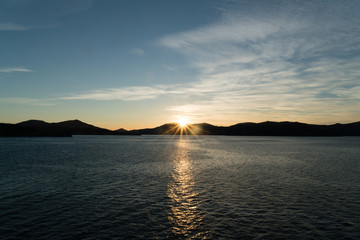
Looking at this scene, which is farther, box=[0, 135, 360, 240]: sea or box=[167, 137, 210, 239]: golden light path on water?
box=[0, 135, 360, 240]: sea

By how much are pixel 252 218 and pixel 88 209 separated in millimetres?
19291

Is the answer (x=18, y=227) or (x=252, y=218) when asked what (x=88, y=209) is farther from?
(x=252, y=218)

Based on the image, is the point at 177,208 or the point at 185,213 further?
the point at 177,208

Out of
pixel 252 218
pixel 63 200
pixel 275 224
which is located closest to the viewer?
pixel 275 224

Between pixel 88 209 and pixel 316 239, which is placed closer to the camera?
pixel 316 239

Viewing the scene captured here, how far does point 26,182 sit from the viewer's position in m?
40.6

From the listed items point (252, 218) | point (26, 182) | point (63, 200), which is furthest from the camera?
point (26, 182)

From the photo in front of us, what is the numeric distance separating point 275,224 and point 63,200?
1058 inches

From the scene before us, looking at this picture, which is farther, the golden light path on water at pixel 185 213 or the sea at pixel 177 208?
the sea at pixel 177 208

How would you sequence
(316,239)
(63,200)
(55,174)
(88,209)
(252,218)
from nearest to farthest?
(316,239) → (252,218) → (88,209) → (63,200) → (55,174)

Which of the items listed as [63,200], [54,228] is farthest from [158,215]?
[63,200]

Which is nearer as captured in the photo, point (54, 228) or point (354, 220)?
point (54, 228)

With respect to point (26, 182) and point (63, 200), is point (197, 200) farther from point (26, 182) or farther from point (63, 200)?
point (26, 182)

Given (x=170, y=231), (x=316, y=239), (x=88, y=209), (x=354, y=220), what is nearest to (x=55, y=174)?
(x=88, y=209)
